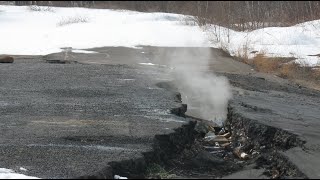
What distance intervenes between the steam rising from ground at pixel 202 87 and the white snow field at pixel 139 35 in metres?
3.74

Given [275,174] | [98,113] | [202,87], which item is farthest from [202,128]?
[202,87]

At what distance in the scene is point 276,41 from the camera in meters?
20.0

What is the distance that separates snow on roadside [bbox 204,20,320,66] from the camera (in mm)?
17188

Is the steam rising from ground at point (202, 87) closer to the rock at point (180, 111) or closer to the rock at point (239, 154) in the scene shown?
the rock at point (180, 111)

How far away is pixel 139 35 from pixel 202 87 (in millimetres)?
12336

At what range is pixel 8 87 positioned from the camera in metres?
9.60

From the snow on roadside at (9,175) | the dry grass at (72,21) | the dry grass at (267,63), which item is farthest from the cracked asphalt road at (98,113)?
the dry grass at (72,21)

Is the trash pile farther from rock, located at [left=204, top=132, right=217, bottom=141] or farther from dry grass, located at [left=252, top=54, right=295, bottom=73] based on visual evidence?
dry grass, located at [left=252, top=54, right=295, bottom=73]

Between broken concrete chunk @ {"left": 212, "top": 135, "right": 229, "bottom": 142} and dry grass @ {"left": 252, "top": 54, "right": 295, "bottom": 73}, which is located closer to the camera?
broken concrete chunk @ {"left": 212, "top": 135, "right": 229, "bottom": 142}

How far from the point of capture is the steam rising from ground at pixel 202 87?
27.6 feet

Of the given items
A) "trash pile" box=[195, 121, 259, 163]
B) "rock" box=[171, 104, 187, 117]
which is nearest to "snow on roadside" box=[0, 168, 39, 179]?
"trash pile" box=[195, 121, 259, 163]

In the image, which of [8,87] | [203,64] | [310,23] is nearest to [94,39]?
[203,64]

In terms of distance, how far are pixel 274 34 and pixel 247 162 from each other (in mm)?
16601

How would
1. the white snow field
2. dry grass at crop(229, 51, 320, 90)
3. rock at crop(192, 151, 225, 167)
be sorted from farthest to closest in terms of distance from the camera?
the white snow field
dry grass at crop(229, 51, 320, 90)
rock at crop(192, 151, 225, 167)
